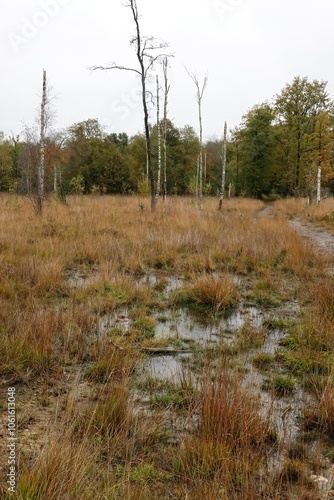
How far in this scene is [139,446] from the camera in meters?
2.12

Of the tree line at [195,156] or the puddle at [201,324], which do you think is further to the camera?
the tree line at [195,156]

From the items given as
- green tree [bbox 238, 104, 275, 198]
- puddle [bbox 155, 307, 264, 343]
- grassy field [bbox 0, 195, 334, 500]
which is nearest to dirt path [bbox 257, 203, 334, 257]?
grassy field [bbox 0, 195, 334, 500]

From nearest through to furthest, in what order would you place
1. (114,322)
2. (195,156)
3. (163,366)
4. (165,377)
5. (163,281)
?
(165,377), (163,366), (114,322), (163,281), (195,156)

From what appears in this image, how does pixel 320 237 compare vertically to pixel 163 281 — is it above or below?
above

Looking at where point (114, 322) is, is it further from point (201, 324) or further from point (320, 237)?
point (320, 237)

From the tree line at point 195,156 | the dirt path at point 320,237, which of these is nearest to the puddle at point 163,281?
the dirt path at point 320,237

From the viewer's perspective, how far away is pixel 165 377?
3023 millimetres

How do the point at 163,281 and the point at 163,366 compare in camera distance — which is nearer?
the point at 163,366

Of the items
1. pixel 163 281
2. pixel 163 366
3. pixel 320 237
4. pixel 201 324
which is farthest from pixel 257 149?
pixel 163 366

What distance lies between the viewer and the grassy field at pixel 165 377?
1802 mm

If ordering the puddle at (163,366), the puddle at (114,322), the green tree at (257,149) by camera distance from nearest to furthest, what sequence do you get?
the puddle at (163,366) < the puddle at (114,322) < the green tree at (257,149)

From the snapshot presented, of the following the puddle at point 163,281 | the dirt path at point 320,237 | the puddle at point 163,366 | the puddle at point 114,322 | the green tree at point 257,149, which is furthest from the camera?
the green tree at point 257,149

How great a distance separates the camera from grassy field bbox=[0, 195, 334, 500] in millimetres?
1802

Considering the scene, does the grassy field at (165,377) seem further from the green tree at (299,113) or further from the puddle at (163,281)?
the green tree at (299,113)
